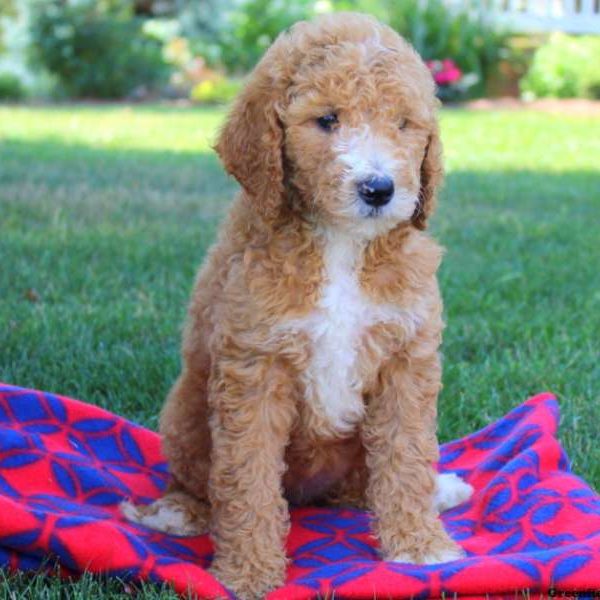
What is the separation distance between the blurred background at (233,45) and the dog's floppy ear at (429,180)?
15.6m

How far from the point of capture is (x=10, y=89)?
847 inches

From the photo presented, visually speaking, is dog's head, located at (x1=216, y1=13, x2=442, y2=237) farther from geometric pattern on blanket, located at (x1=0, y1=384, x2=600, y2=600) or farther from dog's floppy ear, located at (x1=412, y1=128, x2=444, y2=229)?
geometric pattern on blanket, located at (x1=0, y1=384, x2=600, y2=600)

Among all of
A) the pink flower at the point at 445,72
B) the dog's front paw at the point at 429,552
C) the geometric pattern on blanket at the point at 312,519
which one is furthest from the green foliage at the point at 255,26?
the dog's front paw at the point at 429,552

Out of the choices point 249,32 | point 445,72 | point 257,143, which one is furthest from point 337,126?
point 249,32

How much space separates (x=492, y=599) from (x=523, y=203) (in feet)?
22.0

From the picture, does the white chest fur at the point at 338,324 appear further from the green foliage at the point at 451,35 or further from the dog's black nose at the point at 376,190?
the green foliage at the point at 451,35

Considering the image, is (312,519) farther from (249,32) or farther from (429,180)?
(249,32)

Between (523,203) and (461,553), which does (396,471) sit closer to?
(461,553)

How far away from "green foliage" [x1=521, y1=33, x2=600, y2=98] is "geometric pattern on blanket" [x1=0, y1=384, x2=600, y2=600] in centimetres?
1573

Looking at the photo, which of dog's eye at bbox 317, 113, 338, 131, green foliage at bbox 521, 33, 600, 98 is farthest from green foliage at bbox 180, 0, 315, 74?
dog's eye at bbox 317, 113, 338, 131

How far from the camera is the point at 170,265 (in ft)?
23.3

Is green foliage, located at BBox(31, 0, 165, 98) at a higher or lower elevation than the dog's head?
lower

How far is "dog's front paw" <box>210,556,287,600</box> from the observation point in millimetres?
3518

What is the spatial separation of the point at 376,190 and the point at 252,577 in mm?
1233
